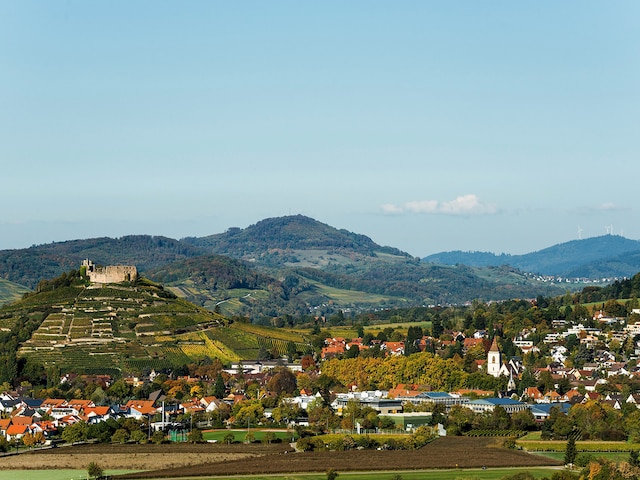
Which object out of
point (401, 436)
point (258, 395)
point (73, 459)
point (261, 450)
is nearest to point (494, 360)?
point (258, 395)

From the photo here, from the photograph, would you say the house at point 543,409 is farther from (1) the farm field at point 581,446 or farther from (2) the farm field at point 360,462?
(2) the farm field at point 360,462

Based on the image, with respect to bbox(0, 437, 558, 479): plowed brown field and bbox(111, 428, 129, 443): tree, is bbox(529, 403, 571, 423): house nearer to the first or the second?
bbox(0, 437, 558, 479): plowed brown field

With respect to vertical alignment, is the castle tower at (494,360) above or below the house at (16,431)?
above

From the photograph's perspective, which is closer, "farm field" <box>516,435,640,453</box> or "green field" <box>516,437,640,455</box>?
"green field" <box>516,437,640,455</box>

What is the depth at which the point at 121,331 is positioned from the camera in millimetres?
146750

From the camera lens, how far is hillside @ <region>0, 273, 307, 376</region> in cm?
13662

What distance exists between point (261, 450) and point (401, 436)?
12632 mm

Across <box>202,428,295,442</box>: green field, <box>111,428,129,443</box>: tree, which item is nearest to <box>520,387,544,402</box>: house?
<box>202,428,295,442</box>: green field

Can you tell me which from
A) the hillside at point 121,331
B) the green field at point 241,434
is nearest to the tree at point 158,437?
the green field at point 241,434

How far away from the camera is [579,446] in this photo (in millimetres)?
89438

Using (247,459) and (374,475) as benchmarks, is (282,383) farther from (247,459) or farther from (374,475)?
(374,475)

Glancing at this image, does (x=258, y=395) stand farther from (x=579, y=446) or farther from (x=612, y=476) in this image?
(x=612, y=476)

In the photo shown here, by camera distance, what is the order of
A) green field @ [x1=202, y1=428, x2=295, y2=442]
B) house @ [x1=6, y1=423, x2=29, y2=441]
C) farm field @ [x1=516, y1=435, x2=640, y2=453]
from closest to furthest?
farm field @ [x1=516, y1=435, x2=640, y2=453] → house @ [x1=6, y1=423, x2=29, y2=441] → green field @ [x1=202, y1=428, x2=295, y2=442]

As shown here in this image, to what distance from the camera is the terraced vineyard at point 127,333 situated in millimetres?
136375
